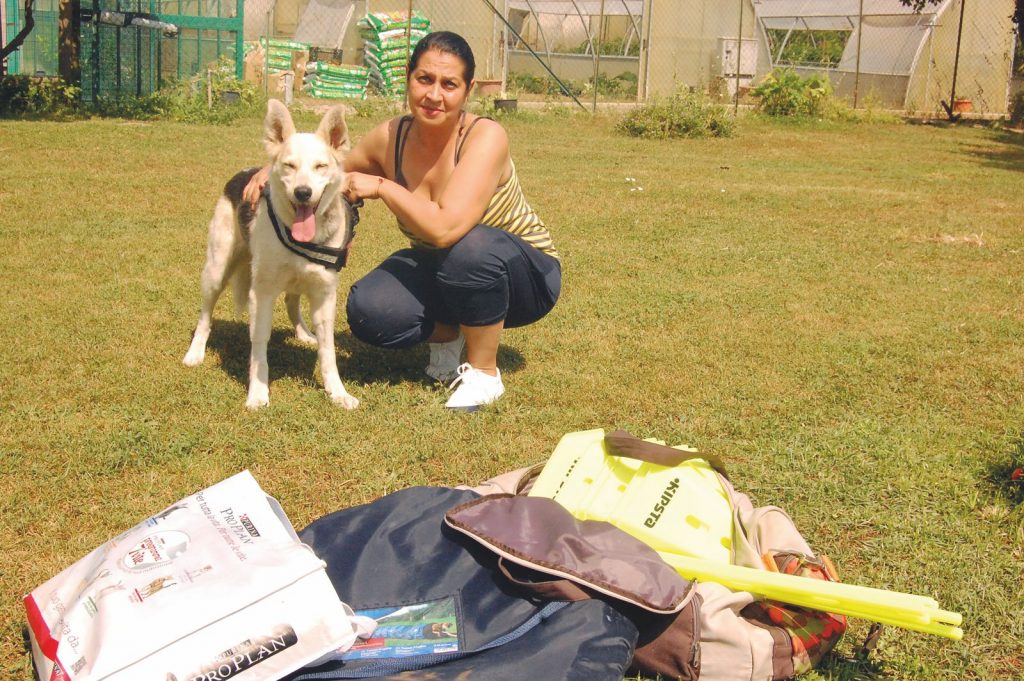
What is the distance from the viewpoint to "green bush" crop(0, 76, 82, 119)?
1382cm

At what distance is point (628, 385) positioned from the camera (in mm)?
4617

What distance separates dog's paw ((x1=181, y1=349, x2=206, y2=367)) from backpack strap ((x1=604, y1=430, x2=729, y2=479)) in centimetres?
242

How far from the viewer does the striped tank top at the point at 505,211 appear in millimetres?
4391

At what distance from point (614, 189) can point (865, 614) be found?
26.2ft

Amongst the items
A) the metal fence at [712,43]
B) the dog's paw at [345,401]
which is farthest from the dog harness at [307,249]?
the metal fence at [712,43]

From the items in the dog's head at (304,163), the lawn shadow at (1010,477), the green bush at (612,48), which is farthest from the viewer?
the green bush at (612,48)

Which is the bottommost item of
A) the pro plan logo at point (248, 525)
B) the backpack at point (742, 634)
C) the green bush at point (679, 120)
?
the backpack at point (742, 634)

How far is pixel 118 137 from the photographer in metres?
11.9

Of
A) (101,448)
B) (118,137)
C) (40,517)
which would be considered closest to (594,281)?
(101,448)

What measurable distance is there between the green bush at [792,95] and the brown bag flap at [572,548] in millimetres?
17179

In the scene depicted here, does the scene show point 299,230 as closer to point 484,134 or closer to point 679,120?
point 484,134

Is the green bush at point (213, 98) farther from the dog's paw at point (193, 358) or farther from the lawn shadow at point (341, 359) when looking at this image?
the dog's paw at point (193, 358)

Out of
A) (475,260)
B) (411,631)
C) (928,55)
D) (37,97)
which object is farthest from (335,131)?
(928,55)

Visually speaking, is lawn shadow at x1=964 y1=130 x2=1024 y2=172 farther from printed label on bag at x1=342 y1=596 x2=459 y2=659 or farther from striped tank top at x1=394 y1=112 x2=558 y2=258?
printed label on bag at x1=342 y1=596 x2=459 y2=659
